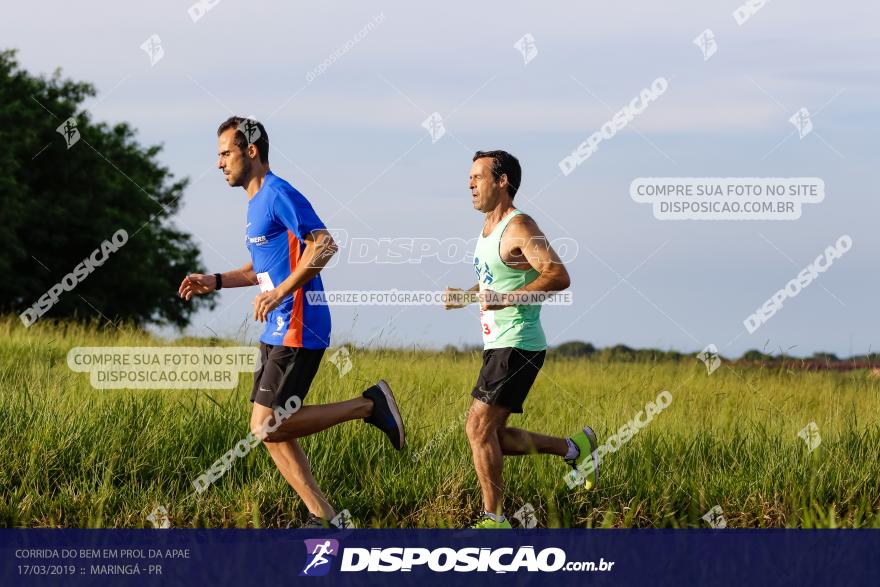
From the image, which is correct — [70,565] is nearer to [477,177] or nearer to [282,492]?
[282,492]

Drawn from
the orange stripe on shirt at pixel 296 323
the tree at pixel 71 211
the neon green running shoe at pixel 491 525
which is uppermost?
the tree at pixel 71 211

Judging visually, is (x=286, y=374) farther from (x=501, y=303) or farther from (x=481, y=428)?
(x=501, y=303)

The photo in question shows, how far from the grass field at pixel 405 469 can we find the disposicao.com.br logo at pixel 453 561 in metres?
0.67

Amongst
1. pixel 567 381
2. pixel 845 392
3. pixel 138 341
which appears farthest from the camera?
pixel 138 341

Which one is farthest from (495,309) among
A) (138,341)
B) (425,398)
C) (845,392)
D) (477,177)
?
(138,341)

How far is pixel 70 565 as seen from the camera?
6551 mm

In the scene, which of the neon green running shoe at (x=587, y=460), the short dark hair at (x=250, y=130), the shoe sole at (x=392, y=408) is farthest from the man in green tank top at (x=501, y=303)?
the short dark hair at (x=250, y=130)

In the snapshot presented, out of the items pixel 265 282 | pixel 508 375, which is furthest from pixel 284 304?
pixel 508 375

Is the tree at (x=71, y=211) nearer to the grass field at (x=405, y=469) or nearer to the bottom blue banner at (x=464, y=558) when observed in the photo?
the grass field at (x=405, y=469)

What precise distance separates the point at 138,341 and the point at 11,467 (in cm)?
627

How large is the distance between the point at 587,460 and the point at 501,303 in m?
1.59

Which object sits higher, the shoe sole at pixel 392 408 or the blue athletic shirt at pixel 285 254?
the blue athletic shirt at pixel 285 254

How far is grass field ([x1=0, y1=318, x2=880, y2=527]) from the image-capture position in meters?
7.21

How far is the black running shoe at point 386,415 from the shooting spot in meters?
7.11
